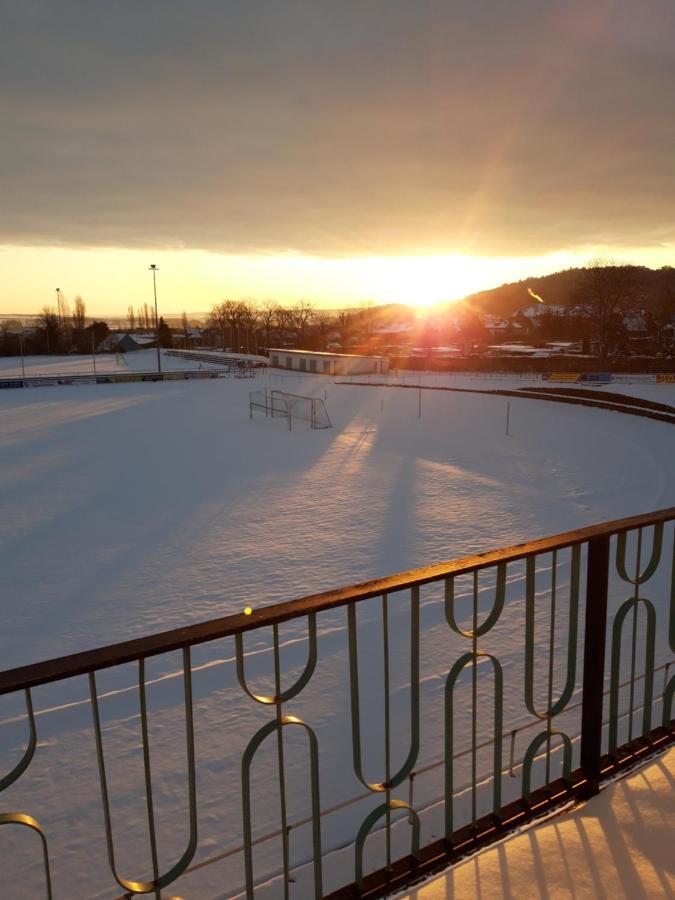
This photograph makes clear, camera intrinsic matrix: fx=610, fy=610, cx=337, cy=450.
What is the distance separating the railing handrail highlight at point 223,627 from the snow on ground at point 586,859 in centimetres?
116

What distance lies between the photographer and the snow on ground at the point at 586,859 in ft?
7.16

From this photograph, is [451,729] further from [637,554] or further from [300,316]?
[300,316]

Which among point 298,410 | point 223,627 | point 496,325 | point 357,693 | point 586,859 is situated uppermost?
point 496,325

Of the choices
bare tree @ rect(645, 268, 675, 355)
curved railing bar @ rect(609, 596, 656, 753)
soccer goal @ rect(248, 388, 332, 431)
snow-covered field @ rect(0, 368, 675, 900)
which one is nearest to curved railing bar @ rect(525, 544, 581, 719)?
curved railing bar @ rect(609, 596, 656, 753)

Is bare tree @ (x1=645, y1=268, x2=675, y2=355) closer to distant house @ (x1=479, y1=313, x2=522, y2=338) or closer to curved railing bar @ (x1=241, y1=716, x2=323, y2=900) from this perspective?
distant house @ (x1=479, y1=313, x2=522, y2=338)

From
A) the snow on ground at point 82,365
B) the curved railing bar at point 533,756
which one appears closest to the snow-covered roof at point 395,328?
the snow on ground at point 82,365

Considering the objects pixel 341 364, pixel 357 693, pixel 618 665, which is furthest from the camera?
pixel 341 364

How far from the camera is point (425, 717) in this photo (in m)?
5.58

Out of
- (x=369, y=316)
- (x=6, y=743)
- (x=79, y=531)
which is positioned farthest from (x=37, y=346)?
(x=6, y=743)

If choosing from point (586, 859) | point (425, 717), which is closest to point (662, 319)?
point (425, 717)

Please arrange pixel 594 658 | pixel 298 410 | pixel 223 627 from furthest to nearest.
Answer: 1. pixel 298 410
2. pixel 594 658
3. pixel 223 627

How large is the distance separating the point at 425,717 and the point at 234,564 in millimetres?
4762

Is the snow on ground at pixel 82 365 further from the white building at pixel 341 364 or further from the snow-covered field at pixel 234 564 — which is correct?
the snow-covered field at pixel 234 564

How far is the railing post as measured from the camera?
258cm
